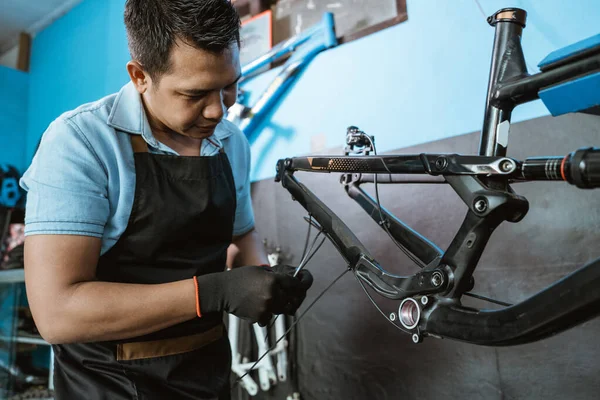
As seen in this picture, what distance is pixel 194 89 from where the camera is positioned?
2.27 feet

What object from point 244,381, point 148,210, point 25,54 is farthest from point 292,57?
point 25,54

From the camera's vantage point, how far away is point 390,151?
1237mm

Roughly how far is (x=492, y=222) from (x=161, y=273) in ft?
1.78

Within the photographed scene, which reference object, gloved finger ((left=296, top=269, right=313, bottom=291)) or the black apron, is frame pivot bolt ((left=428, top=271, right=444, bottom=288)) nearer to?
gloved finger ((left=296, top=269, right=313, bottom=291))

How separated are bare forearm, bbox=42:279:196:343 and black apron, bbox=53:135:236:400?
99 mm

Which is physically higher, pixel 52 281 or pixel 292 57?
pixel 292 57

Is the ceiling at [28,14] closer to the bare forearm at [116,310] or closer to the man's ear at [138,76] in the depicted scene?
the man's ear at [138,76]

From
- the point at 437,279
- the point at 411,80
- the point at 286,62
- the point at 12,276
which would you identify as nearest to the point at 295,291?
the point at 437,279

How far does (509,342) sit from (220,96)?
0.57 metres

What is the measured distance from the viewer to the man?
2.06ft

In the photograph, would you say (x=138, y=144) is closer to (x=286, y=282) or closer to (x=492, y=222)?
(x=286, y=282)

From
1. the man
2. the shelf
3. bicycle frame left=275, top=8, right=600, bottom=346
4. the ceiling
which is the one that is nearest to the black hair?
the man

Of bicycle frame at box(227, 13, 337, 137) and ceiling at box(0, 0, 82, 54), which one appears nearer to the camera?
bicycle frame at box(227, 13, 337, 137)

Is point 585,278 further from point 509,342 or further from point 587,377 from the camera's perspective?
point 587,377
